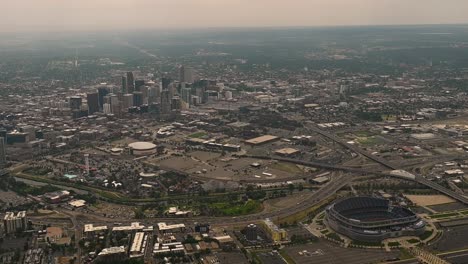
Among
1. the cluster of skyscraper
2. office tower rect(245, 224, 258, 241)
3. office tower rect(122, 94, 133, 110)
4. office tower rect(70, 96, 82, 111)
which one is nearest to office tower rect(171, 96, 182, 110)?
the cluster of skyscraper

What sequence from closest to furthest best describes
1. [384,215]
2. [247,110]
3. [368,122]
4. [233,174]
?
1. [384,215]
2. [233,174]
3. [368,122]
4. [247,110]

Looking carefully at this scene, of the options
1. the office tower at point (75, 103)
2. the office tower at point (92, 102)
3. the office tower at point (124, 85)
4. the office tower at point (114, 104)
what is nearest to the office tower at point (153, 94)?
the office tower at point (124, 85)

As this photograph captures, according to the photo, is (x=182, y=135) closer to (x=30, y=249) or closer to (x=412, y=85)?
(x=30, y=249)

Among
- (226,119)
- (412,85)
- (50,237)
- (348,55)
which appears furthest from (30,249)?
(348,55)

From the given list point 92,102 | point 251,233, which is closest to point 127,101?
point 92,102

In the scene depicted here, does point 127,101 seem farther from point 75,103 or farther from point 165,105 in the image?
point 75,103
